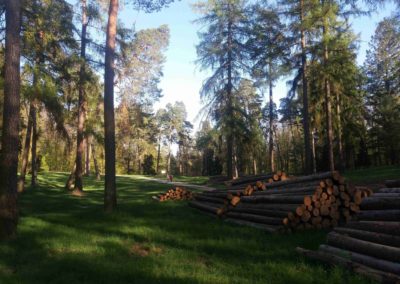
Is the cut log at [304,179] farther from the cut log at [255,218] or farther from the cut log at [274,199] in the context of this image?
the cut log at [255,218]

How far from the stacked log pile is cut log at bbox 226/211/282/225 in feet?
8.48

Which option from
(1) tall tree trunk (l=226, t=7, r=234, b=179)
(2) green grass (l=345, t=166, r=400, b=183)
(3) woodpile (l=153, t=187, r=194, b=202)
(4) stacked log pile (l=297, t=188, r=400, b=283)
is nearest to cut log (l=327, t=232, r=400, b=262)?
(4) stacked log pile (l=297, t=188, r=400, b=283)

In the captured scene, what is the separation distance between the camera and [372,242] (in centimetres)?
659

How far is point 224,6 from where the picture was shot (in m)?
28.4

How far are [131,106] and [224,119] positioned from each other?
629 inches

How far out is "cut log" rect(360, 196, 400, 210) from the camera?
23.4 ft

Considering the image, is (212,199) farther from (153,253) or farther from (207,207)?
(153,253)

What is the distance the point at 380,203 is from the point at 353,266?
186cm

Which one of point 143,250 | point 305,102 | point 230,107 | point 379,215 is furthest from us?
point 230,107

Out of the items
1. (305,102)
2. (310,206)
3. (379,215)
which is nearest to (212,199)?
(310,206)

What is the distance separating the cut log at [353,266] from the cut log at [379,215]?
128cm

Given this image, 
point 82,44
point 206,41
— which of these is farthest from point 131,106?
point 82,44

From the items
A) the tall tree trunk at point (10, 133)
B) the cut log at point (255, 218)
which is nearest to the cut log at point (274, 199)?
the cut log at point (255, 218)

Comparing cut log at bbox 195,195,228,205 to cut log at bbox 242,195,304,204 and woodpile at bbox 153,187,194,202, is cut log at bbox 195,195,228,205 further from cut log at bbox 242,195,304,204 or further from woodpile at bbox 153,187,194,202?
woodpile at bbox 153,187,194,202
